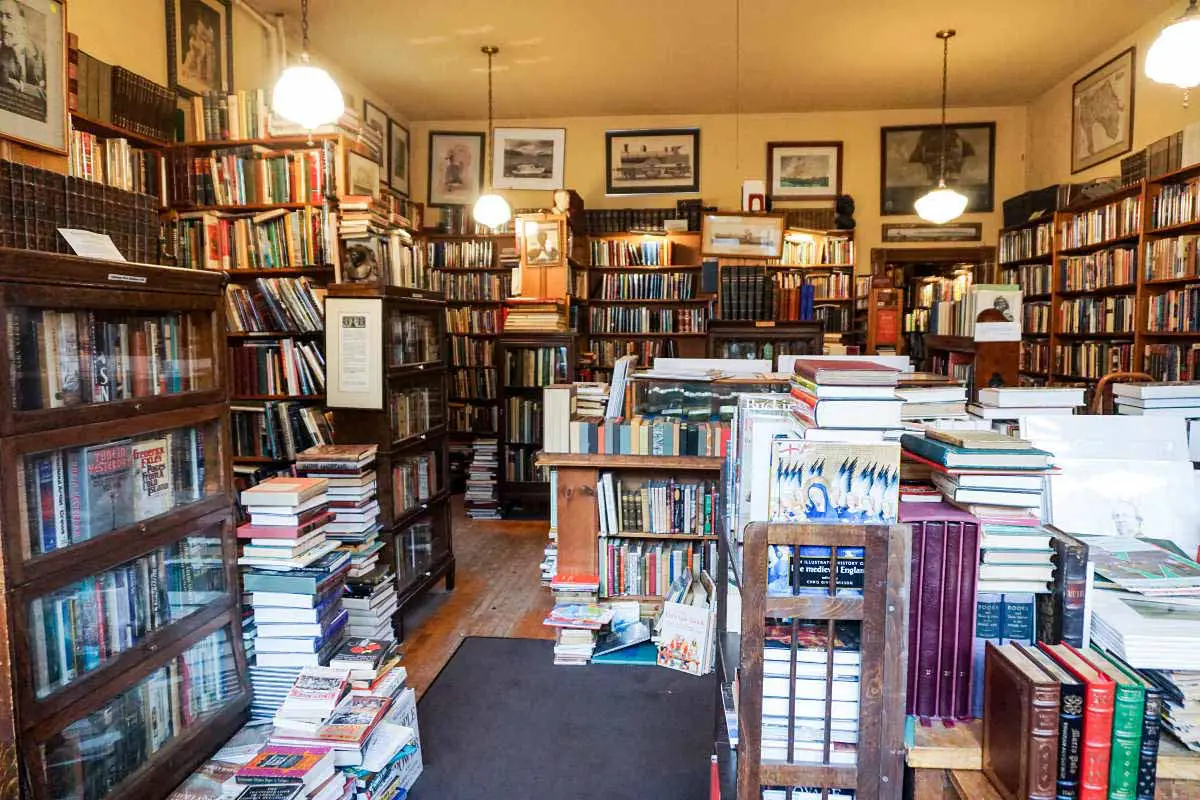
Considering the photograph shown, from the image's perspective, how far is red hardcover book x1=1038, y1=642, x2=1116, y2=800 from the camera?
3.42 feet

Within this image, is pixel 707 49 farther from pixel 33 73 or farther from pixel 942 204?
pixel 33 73

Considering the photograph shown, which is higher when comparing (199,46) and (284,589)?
(199,46)

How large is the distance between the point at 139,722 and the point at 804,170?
22.8 feet

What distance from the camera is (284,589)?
2.17 metres

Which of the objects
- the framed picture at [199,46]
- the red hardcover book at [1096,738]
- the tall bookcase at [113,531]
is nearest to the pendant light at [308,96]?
the framed picture at [199,46]

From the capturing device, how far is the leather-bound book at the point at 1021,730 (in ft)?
3.43

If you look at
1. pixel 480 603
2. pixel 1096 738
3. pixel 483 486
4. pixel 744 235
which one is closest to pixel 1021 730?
pixel 1096 738

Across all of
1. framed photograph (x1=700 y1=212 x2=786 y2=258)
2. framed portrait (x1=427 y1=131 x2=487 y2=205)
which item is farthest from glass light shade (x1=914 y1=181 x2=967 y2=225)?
framed portrait (x1=427 y1=131 x2=487 y2=205)

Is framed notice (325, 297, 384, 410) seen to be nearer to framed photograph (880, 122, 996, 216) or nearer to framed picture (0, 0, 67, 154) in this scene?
framed picture (0, 0, 67, 154)

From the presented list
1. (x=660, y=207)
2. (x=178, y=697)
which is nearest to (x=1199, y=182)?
(x=660, y=207)

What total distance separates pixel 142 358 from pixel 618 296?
556 centimetres

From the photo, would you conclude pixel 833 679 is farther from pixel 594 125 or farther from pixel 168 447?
pixel 594 125

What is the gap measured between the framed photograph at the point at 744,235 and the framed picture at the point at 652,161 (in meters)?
1.01

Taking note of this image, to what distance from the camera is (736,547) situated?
1510 millimetres
